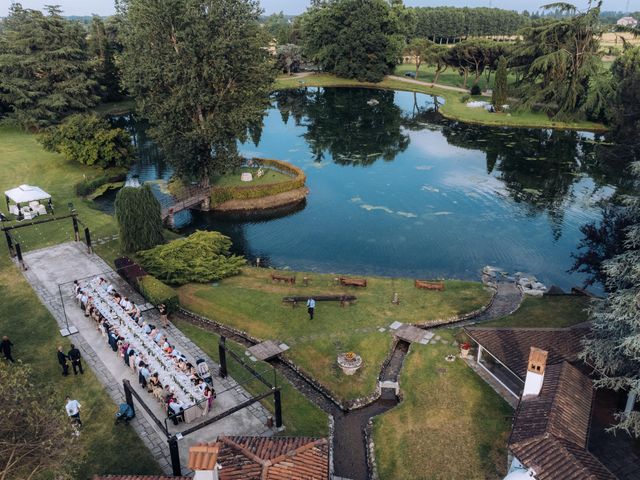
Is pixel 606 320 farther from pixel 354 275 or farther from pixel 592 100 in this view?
pixel 592 100

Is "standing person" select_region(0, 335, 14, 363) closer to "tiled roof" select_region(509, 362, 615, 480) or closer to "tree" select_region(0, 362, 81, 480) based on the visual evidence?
"tree" select_region(0, 362, 81, 480)

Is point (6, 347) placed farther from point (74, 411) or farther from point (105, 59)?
point (105, 59)

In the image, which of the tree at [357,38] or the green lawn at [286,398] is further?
the tree at [357,38]

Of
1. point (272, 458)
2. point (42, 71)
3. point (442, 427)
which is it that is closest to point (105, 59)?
point (42, 71)

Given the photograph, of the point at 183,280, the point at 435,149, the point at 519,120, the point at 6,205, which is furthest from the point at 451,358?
the point at 519,120

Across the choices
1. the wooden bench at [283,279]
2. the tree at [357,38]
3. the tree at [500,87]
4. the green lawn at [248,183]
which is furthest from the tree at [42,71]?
the tree at [500,87]

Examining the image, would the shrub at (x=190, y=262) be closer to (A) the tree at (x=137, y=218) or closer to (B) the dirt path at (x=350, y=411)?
(A) the tree at (x=137, y=218)
